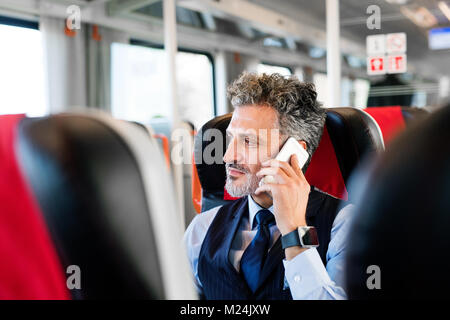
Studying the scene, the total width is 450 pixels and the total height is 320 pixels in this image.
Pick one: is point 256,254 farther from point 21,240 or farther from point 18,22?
point 18,22

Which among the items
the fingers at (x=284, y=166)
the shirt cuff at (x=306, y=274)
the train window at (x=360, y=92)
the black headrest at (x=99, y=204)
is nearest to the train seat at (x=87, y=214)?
the black headrest at (x=99, y=204)

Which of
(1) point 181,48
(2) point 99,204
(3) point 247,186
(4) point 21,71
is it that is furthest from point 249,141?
(1) point 181,48

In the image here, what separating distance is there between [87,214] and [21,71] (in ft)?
11.9

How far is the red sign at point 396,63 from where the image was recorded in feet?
7.60

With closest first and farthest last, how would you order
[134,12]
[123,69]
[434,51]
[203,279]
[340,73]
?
[203,279]
[434,51]
[340,73]
[134,12]
[123,69]

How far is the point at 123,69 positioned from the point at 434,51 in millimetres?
3207

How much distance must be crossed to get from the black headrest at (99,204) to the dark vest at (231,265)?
1.72 feet

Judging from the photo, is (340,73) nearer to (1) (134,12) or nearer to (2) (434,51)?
(2) (434,51)

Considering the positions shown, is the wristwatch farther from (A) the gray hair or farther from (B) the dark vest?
(A) the gray hair

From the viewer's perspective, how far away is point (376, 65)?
240 cm

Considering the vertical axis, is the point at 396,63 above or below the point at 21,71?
below
